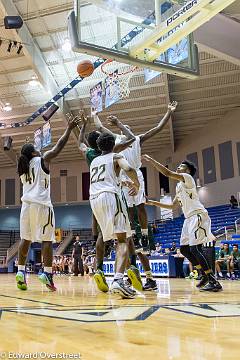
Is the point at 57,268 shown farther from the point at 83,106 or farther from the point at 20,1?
the point at 20,1

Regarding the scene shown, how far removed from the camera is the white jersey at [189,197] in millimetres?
5273

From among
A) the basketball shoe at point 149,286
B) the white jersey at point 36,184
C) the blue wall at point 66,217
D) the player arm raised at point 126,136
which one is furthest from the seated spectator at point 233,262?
the blue wall at point 66,217

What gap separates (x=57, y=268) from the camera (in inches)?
832

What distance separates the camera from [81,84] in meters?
18.9

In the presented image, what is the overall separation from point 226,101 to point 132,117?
5080 millimetres

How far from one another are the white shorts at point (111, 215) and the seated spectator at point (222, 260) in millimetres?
7582

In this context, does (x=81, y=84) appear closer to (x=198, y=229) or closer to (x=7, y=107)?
(x=7, y=107)

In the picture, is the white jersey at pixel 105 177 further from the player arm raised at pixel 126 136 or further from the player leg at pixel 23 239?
the player leg at pixel 23 239

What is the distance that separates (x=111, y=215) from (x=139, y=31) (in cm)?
374

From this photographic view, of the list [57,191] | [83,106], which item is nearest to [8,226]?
[57,191]

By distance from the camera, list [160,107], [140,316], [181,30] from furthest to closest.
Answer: [160,107] → [181,30] → [140,316]

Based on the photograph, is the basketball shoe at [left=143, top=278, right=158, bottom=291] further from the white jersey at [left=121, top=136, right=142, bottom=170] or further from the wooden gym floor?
the wooden gym floor

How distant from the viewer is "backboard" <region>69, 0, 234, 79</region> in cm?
634

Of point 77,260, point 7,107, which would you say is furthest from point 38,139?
point 77,260
